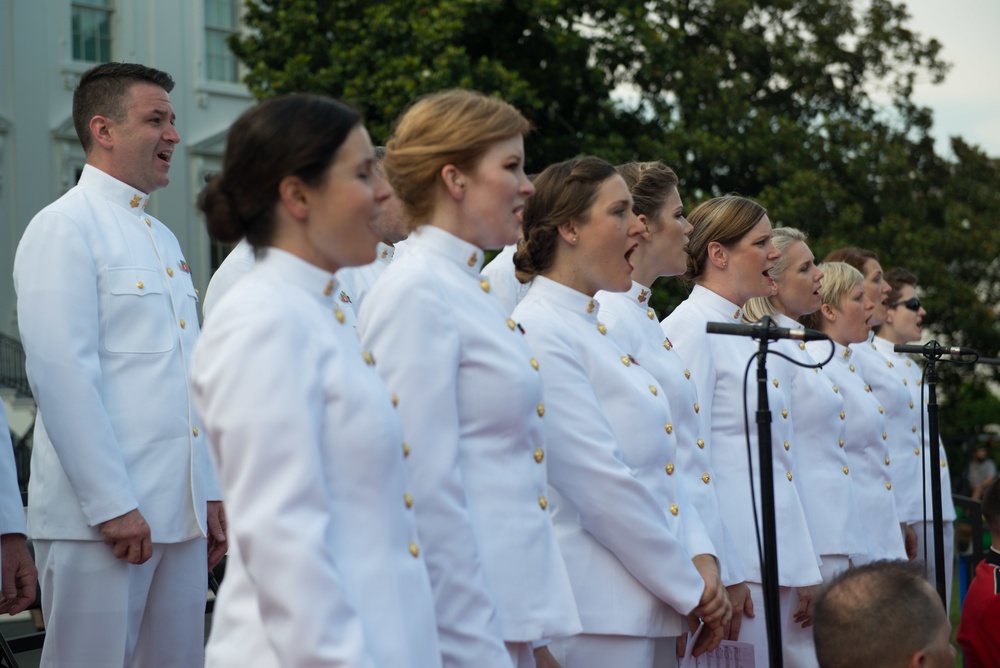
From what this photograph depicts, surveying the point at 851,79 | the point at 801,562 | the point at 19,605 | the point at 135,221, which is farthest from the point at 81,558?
the point at 851,79

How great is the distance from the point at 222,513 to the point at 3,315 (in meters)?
18.0

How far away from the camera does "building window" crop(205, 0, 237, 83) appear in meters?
23.0

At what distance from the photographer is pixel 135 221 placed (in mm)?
4121

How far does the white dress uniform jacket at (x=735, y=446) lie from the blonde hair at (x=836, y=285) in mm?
1914

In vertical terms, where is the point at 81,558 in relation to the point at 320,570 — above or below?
below

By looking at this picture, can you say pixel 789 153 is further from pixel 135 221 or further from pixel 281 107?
pixel 281 107

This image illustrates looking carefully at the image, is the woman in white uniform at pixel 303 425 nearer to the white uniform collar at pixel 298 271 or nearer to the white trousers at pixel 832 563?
the white uniform collar at pixel 298 271

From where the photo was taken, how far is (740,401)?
15.3 ft

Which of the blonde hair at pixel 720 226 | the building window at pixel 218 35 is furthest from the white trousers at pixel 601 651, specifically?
the building window at pixel 218 35

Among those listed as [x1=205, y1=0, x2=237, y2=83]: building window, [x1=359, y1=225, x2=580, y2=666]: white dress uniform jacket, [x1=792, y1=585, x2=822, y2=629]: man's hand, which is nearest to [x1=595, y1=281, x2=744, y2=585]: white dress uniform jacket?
[x1=792, y1=585, x2=822, y2=629]: man's hand

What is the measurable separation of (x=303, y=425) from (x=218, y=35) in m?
22.1

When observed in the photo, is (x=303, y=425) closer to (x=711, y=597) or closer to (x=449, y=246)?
(x=449, y=246)

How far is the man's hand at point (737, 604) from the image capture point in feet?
13.7

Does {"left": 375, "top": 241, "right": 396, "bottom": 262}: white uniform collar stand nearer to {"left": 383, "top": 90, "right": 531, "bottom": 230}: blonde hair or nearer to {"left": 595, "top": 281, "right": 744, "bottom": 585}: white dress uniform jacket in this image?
{"left": 595, "top": 281, "right": 744, "bottom": 585}: white dress uniform jacket
